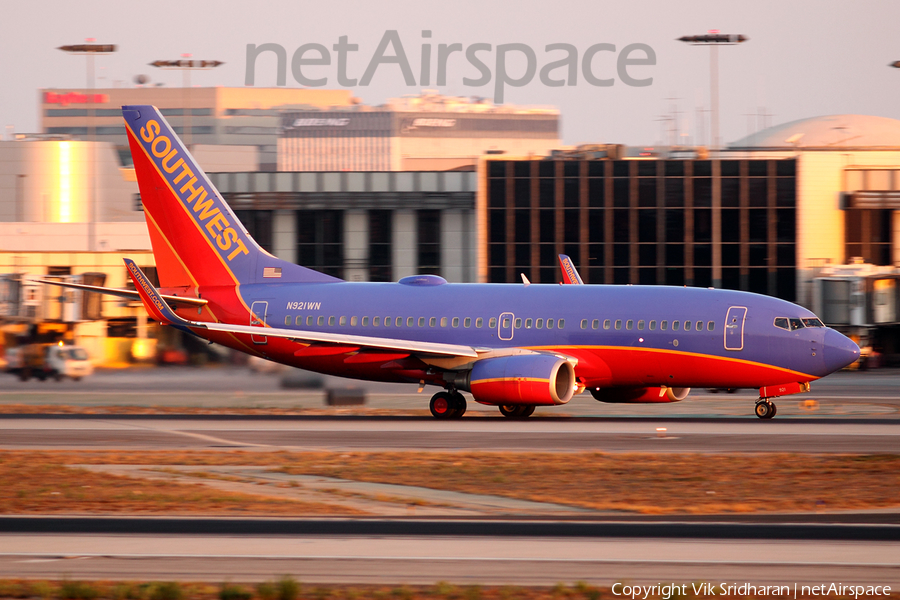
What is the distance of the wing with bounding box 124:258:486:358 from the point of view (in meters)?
36.8

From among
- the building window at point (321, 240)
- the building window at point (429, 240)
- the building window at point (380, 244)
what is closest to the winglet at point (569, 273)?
the building window at point (429, 240)

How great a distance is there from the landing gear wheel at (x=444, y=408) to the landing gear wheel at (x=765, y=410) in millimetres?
9924

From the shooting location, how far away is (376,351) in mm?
38062

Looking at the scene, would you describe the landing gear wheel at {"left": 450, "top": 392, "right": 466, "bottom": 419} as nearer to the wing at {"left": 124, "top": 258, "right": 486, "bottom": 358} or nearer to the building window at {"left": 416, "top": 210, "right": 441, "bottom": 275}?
the wing at {"left": 124, "top": 258, "right": 486, "bottom": 358}

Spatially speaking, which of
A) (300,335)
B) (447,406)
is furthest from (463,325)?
(300,335)

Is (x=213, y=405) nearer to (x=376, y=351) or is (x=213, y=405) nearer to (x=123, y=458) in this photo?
(x=376, y=351)

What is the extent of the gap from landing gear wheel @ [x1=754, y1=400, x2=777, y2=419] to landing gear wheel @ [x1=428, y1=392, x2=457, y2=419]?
9.92 m

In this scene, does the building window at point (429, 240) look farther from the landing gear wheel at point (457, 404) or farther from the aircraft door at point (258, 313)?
the landing gear wheel at point (457, 404)

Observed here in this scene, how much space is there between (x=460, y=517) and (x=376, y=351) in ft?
64.4

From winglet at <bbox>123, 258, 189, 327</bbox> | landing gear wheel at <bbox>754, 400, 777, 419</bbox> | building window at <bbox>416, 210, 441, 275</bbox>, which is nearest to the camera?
landing gear wheel at <bbox>754, 400, 777, 419</bbox>

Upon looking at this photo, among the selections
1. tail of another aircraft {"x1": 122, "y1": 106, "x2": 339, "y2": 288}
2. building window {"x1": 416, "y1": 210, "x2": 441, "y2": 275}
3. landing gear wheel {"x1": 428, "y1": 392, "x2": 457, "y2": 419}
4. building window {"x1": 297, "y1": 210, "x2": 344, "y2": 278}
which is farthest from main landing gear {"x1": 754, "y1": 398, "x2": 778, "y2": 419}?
building window {"x1": 297, "y1": 210, "x2": 344, "y2": 278}

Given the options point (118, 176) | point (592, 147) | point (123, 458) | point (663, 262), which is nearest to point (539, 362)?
point (123, 458)

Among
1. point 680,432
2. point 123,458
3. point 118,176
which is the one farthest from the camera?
point 118,176
